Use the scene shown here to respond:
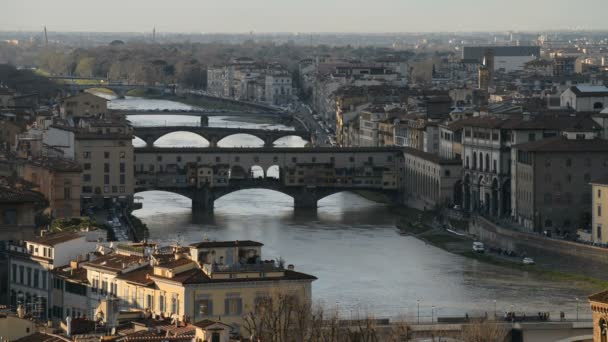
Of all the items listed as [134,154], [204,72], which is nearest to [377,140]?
[134,154]

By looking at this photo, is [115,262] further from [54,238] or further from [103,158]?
[103,158]

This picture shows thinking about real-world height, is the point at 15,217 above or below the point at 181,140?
above

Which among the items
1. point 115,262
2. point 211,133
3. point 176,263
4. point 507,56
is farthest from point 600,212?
point 507,56

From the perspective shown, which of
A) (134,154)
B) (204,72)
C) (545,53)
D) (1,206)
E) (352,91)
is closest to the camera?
(1,206)

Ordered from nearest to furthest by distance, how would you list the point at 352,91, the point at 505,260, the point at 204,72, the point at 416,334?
the point at 416,334 → the point at 505,260 → the point at 352,91 → the point at 204,72

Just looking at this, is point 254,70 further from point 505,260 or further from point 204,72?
point 505,260
